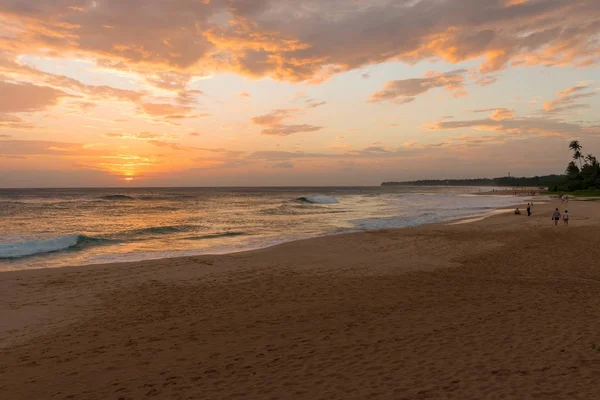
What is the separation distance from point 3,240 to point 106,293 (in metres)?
18.7

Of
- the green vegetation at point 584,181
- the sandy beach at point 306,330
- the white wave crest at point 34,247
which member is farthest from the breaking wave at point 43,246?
the green vegetation at point 584,181

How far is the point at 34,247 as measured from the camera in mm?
21875

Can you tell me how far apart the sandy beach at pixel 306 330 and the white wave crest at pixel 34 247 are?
6.26 meters

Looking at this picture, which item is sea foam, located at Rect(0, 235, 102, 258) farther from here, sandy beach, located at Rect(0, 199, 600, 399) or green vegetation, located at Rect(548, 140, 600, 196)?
green vegetation, located at Rect(548, 140, 600, 196)

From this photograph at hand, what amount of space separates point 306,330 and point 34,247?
20214 millimetres

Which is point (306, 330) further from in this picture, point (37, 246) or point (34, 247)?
point (37, 246)

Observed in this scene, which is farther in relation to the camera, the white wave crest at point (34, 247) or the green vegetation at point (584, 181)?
the green vegetation at point (584, 181)

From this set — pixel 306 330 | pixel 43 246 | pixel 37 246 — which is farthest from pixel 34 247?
pixel 306 330

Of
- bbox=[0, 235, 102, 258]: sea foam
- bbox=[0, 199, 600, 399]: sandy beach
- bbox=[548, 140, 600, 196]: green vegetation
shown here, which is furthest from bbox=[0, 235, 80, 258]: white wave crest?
bbox=[548, 140, 600, 196]: green vegetation

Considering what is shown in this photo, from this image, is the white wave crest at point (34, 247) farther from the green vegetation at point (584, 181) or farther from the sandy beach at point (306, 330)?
the green vegetation at point (584, 181)

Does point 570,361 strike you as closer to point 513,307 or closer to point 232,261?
point 513,307

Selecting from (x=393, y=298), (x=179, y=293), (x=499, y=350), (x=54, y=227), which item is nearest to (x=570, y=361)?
(x=499, y=350)

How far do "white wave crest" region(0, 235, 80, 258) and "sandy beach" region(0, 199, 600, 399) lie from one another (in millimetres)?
6256

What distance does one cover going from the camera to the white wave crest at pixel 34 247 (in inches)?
795
